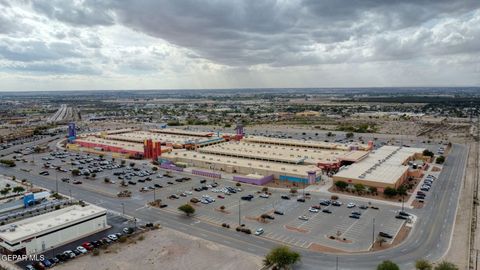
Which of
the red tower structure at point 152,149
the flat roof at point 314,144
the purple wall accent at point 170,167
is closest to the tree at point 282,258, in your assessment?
the purple wall accent at point 170,167

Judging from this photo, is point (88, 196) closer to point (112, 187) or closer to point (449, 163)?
point (112, 187)

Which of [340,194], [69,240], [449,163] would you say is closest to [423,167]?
[449,163]

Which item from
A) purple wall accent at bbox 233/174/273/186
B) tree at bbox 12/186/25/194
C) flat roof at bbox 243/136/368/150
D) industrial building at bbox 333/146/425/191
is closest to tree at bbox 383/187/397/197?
industrial building at bbox 333/146/425/191

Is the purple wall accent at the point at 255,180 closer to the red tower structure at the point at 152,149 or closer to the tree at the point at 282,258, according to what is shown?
the red tower structure at the point at 152,149

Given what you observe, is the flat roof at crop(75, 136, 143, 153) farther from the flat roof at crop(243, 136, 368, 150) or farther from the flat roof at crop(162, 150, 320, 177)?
the flat roof at crop(243, 136, 368, 150)

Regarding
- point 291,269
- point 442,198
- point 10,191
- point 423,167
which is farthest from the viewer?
point 423,167

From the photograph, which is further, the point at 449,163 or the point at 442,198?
the point at 449,163
